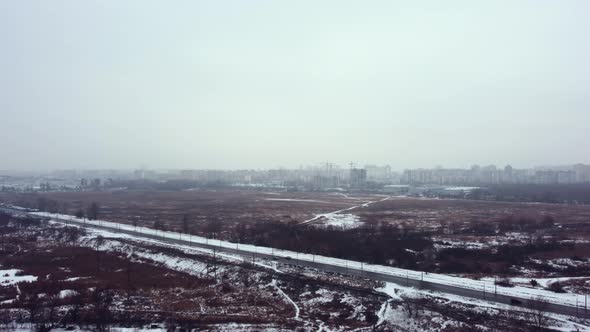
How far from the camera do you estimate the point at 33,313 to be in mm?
17750

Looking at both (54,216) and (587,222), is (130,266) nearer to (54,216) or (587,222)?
(54,216)

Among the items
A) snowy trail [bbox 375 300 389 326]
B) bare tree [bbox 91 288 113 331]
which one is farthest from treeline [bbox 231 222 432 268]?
bare tree [bbox 91 288 113 331]

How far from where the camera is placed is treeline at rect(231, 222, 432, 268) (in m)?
27.3

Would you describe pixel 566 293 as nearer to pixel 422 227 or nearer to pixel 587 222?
pixel 422 227

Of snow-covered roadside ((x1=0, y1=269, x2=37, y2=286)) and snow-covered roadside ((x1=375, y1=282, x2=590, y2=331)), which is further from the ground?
snow-covered roadside ((x1=375, y1=282, x2=590, y2=331))

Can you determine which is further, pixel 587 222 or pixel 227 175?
pixel 227 175

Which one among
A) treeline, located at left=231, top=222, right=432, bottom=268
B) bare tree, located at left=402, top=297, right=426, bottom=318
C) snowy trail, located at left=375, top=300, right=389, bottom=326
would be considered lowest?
snowy trail, located at left=375, top=300, right=389, bottom=326

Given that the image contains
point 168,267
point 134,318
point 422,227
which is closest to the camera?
point 134,318

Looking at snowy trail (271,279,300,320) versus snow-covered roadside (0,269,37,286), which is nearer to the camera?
snowy trail (271,279,300,320)

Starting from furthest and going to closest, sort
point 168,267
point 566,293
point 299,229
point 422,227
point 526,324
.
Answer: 1. point 422,227
2. point 299,229
3. point 168,267
4. point 566,293
5. point 526,324

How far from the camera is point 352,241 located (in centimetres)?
3169

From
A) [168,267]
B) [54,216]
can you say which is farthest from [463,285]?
[54,216]

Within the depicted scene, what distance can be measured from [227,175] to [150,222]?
501ft

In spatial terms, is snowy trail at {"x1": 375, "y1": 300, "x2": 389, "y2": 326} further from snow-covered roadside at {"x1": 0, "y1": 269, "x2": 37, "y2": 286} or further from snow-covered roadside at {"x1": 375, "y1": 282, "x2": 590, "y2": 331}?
snow-covered roadside at {"x1": 0, "y1": 269, "x2": 37, "y2": 286}
